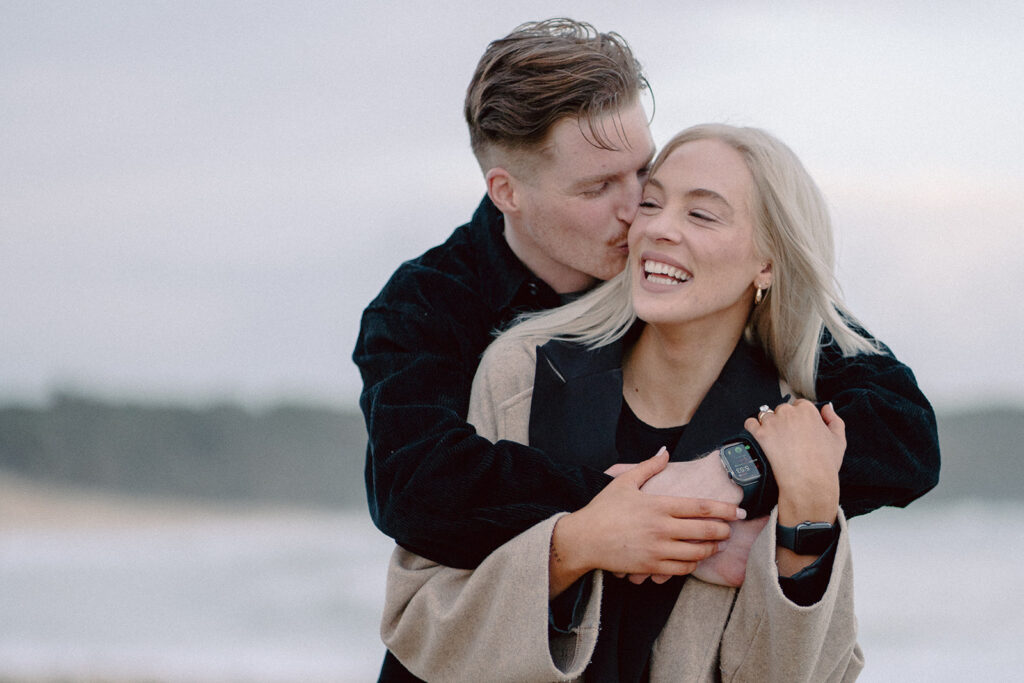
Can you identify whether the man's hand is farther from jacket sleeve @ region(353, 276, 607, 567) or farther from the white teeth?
the white teeth

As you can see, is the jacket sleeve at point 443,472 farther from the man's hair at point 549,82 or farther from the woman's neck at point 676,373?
the man's hair at point 549,82

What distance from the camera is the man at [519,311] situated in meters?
2.11

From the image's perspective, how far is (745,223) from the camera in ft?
7.49

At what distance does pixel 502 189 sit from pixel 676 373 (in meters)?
0.69

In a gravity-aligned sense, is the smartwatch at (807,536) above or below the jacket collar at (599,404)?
below

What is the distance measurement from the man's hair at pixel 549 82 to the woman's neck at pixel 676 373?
0.48m

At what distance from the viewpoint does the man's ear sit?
2.72 metres

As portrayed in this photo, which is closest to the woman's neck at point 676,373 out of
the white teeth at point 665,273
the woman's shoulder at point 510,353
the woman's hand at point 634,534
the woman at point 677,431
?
the woman at point 677,431

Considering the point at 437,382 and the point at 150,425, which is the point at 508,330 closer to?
the point at 437,382

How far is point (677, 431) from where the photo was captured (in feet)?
7.72

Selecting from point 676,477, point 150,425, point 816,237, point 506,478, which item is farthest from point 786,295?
point 150,425

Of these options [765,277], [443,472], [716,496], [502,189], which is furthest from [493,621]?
[502,189]

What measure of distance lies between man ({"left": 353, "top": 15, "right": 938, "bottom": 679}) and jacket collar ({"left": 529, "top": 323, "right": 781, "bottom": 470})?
73 millimetres

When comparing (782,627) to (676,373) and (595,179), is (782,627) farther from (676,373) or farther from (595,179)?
(595,179)
